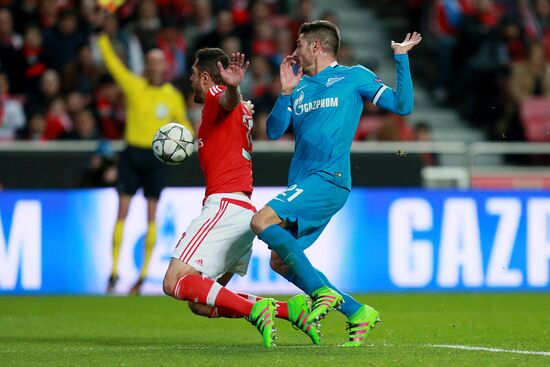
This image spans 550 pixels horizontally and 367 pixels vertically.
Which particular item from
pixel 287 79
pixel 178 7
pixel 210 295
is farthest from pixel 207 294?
pixel 178 7

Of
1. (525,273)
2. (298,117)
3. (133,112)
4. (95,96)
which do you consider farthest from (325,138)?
(95,96)

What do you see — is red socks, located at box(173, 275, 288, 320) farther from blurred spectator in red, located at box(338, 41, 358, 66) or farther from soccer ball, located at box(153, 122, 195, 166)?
blurred spectator in red, located at box(338, 41, 358, 66)

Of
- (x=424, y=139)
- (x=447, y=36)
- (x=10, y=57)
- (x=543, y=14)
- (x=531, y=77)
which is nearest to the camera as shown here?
(x=424, y=139)

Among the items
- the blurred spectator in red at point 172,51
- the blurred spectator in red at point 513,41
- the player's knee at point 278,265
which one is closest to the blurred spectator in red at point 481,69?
the blurred spectator in red at point 513,41

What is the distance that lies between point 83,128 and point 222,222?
7.52 m

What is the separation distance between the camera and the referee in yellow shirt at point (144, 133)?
45.0 feet

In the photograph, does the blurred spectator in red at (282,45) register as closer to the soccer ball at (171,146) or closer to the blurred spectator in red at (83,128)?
the blurred spectator in red at (83,128)

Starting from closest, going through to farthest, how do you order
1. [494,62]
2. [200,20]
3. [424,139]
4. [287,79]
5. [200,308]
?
[287,79]
[200,308]
[424,139]
[200,20]
[494,62]

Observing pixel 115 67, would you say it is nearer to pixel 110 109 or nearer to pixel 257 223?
pixel 110 109

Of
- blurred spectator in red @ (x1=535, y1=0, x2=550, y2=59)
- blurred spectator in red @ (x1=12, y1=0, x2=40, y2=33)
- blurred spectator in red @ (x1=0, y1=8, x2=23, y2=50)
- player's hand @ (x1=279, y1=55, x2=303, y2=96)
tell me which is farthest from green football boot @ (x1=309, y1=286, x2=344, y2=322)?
blurred spectator in red @ (x1=535, y1=0, x2=550, y2=59)

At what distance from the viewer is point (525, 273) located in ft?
47.8

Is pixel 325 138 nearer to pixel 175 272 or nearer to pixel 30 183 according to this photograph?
pixel 175 272

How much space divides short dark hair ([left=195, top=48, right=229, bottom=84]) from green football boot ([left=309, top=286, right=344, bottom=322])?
1.79 meters

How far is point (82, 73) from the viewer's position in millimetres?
17188
